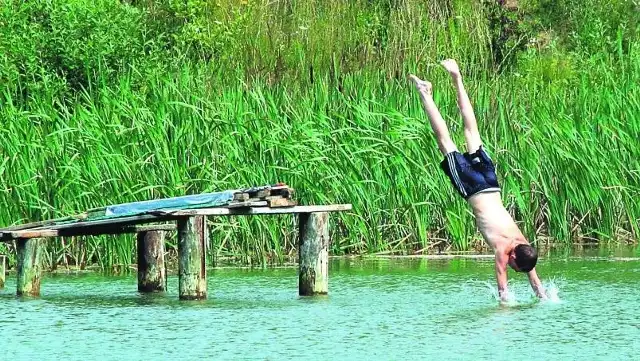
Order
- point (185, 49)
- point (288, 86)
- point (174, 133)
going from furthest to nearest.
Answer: point (185, 49)
point (288, 86)
point (174, 133)

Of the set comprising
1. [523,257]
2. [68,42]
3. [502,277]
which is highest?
[68,42]

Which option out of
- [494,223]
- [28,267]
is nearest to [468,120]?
[494,223]

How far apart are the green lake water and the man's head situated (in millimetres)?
278

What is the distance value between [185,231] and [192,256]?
192mm

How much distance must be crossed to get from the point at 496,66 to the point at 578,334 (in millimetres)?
12259

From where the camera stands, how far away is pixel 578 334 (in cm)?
1039

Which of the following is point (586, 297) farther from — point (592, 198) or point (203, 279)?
point (592, 198)

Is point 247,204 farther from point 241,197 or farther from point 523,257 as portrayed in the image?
point 523,257

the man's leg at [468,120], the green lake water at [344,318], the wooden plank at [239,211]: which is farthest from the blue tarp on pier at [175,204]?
the man's leg at [468,120]

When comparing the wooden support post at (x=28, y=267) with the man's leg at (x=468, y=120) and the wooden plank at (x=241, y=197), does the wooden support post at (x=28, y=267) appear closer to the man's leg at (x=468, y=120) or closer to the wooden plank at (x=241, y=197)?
the wooden plank at (x=241, y=197)

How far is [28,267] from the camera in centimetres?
1326

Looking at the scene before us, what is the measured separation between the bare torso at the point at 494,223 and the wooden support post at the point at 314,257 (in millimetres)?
1157

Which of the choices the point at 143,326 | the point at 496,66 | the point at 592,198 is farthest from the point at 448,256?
the point at 496,66

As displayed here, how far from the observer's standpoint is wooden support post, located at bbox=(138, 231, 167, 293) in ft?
44.5
